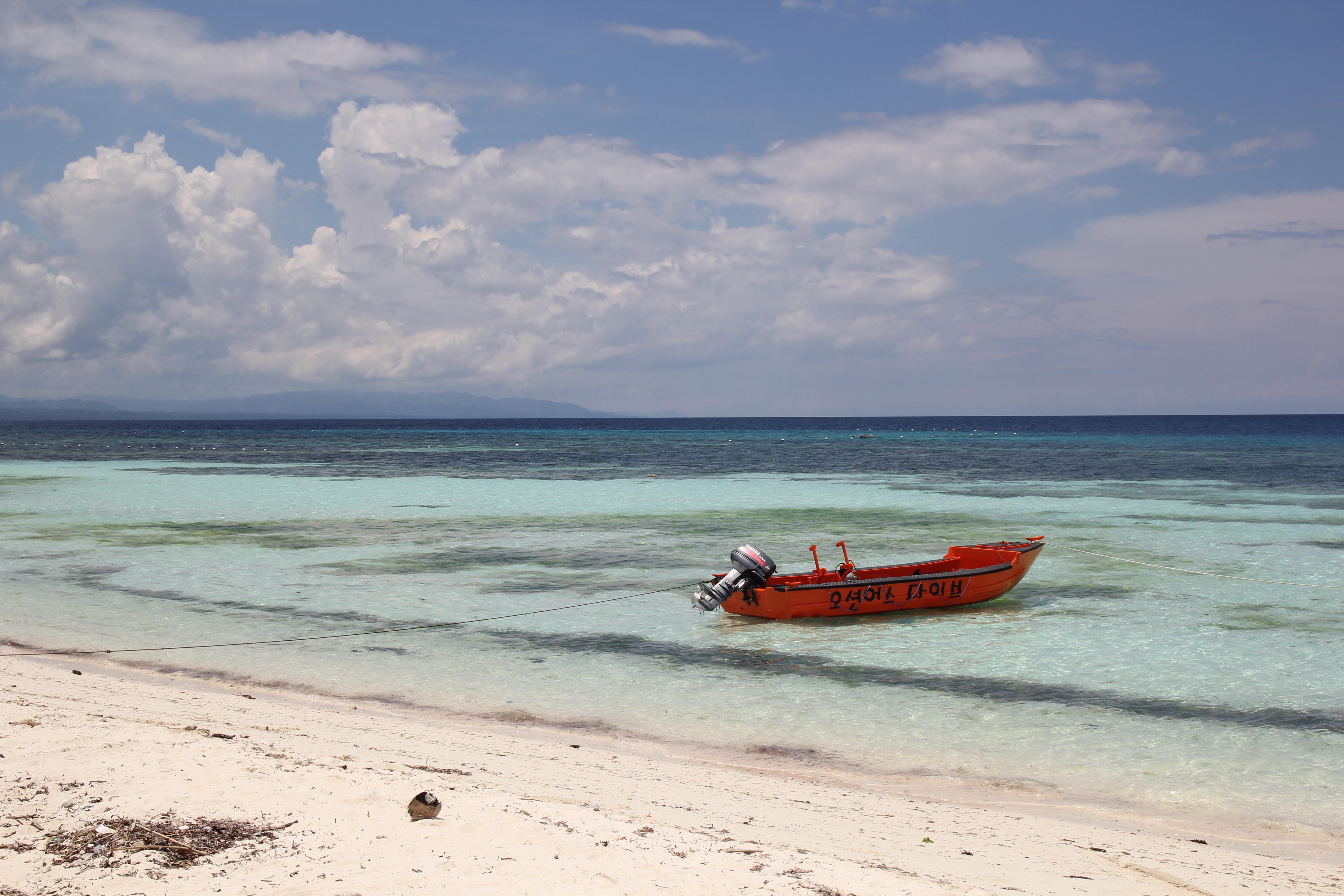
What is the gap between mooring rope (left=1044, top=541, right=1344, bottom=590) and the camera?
16641 millimetres

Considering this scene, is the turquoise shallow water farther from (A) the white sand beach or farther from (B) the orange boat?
(A) the white sand beach

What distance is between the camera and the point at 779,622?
13680 mm

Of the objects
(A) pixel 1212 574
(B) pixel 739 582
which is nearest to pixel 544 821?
(B) pixel 739 582

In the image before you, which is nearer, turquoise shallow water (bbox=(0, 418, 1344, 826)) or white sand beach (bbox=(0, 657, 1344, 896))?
white sand beach (bbox=(0, 657, 1344, 896))

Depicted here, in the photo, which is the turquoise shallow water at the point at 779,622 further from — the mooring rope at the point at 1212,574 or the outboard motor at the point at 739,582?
the outboard motor at the point at 739,582

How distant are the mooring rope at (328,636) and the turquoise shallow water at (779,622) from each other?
11.0 inches

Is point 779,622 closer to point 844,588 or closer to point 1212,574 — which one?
point 844,588

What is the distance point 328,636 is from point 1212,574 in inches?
681


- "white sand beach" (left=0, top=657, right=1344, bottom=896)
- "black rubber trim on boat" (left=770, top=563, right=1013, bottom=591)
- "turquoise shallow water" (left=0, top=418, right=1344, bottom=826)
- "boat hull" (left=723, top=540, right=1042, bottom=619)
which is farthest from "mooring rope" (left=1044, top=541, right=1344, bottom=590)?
"white sand beach" (left=0, top=657, right=1344, bottom=896)

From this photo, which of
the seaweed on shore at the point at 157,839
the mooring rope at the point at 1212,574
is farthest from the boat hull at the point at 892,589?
the seaweed on shore at the point at 157,839

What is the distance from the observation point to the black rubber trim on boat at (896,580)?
13.5 meters

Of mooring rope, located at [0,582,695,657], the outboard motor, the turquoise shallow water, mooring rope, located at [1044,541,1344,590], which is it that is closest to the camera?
the turquoise shallow water

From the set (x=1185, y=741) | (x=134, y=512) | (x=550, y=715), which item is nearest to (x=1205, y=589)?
(x=1185, y=741)

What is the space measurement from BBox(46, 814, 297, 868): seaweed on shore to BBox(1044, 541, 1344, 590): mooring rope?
60.3ft
